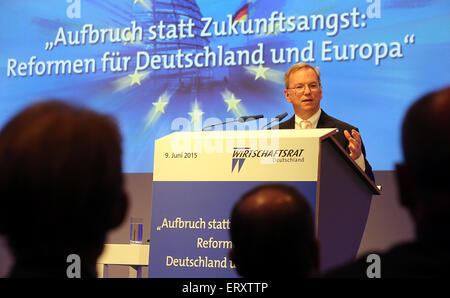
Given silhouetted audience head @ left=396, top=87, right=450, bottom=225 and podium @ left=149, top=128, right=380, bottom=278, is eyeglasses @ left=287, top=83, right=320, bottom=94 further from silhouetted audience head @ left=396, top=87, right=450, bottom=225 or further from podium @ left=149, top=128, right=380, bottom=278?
silhouetted audience head @ left=396, top=87, right=450, bottom=225

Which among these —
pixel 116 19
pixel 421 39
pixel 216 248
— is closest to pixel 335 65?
pixel 421 39

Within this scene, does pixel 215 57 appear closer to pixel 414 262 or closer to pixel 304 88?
pixel 304 88

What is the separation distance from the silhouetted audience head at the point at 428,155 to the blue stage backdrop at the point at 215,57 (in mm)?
3505

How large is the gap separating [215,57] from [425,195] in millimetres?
4430

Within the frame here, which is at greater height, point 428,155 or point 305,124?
point 305,124

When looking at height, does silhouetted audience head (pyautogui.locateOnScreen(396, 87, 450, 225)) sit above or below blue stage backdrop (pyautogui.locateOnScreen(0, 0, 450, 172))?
below

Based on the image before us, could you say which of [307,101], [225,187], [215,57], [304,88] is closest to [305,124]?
[307,101]

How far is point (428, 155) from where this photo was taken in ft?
3.20

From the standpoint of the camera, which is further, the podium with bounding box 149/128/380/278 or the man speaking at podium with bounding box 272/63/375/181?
the man speaking at podium with bounding box 272/63/375/181

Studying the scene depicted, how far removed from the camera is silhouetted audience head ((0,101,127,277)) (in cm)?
100

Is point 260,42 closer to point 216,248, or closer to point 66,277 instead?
point 216,248

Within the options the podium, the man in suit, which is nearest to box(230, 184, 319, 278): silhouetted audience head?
the man in suit

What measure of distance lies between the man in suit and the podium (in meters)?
1.45

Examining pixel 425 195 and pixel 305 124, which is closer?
pixel 425 195
